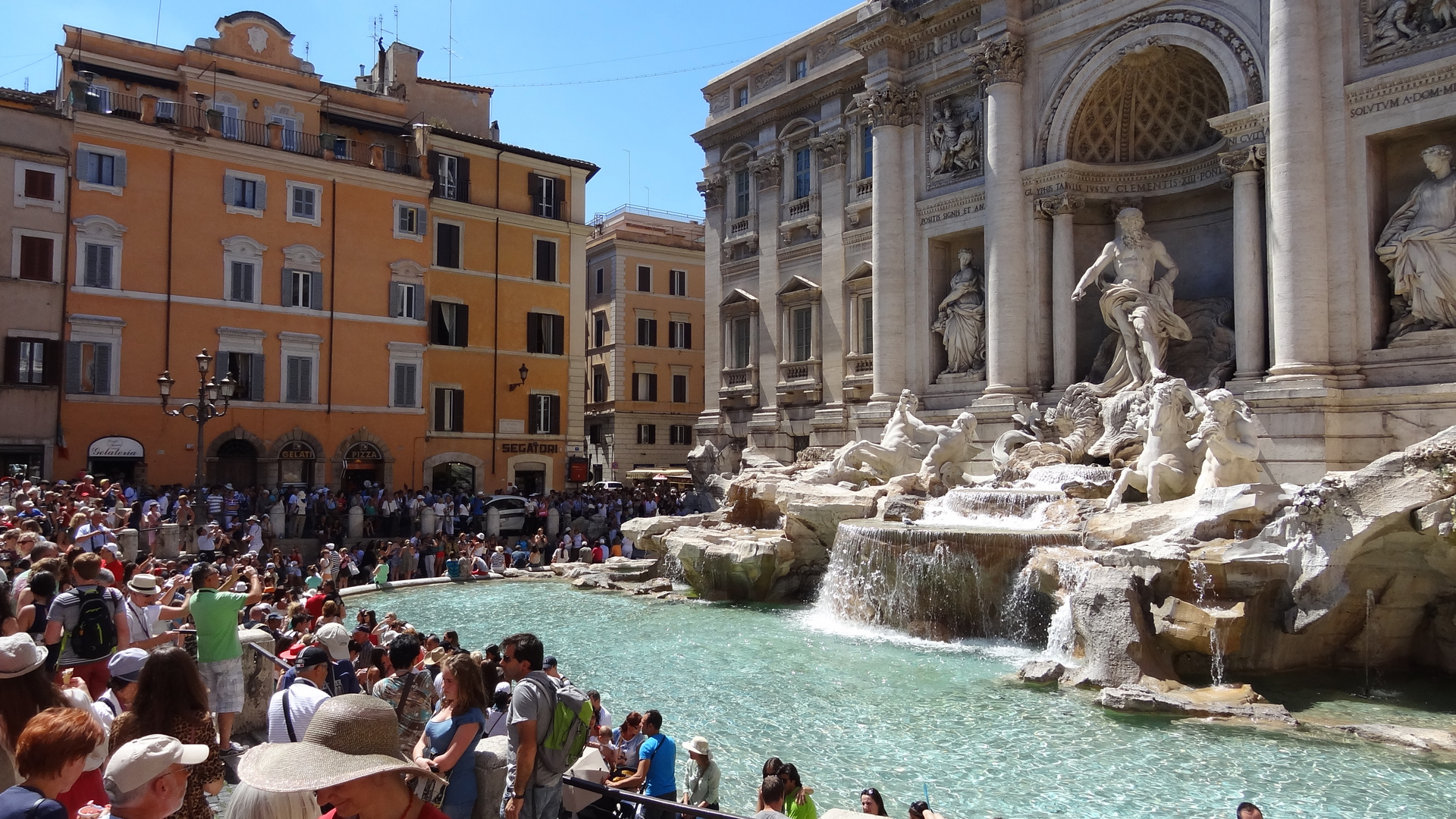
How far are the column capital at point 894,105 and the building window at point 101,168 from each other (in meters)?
18.6

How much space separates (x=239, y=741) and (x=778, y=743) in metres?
4.27

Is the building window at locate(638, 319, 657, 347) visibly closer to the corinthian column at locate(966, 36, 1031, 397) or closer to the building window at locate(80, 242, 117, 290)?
the building window at locate(80, 242, 117, 290)

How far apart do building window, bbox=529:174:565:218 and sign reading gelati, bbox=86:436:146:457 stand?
13.6 metres

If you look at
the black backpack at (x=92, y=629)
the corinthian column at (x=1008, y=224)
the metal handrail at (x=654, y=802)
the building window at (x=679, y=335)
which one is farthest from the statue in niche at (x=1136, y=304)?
the building window at (x=679, y=335)

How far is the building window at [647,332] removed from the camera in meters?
41.0

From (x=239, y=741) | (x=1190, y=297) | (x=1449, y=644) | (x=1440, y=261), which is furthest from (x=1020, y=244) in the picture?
(x=239, y=741)

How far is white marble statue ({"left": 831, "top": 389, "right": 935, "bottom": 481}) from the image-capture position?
1891cm

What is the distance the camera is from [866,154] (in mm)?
24938

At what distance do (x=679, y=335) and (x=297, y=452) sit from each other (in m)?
18.1

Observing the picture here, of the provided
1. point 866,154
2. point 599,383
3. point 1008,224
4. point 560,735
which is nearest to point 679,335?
point 599,383

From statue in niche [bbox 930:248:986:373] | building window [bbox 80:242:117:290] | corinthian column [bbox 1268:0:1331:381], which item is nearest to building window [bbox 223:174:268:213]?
building window [bbox 80:242:117:290]

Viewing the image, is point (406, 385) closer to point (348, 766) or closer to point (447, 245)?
point (447, 245)

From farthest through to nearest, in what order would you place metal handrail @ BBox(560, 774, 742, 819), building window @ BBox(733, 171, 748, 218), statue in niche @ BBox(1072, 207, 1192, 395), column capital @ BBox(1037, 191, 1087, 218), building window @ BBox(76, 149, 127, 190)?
building window @ BBox(733, 171, 748, 218) → building window @ BBox(76, 149, 127, 190) → column capital @ BBox(1037, 191, 1087, 218) → statue in niche @ BBox(1072, 207, 1192, 395) → metal handrail @ BBox(560, 774, 742, 819)

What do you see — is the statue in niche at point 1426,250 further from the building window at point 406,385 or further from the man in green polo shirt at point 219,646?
the building window at point 406,385
